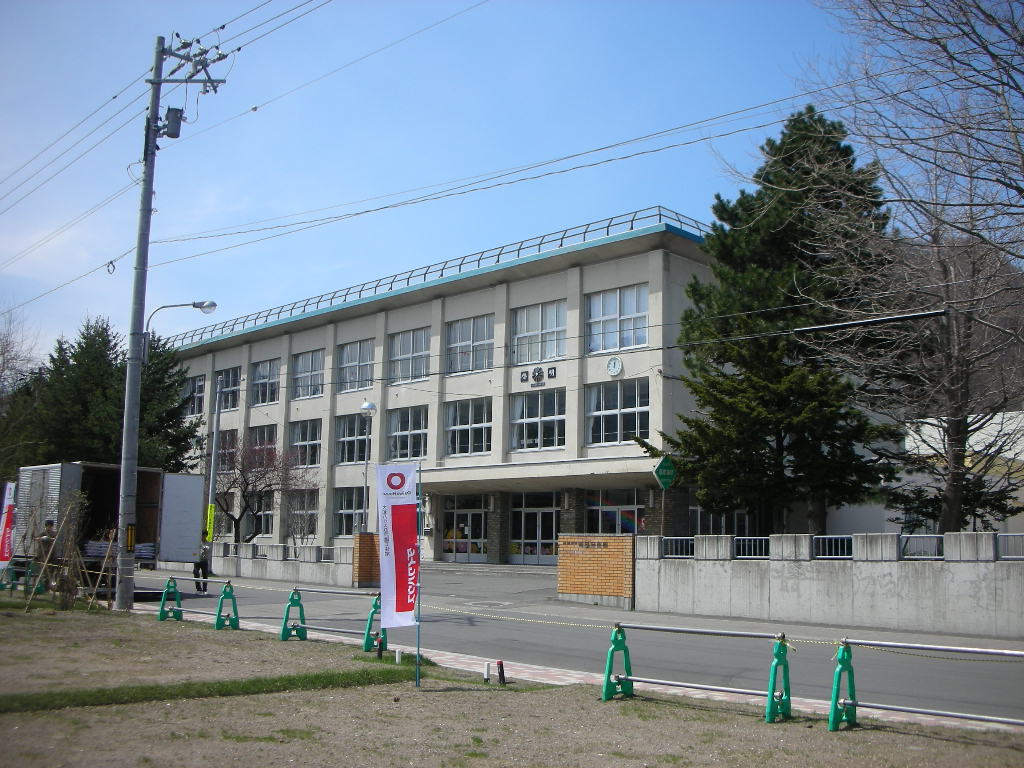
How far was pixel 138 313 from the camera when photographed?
62.7 ft

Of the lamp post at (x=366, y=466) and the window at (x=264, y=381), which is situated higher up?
the window at (x=264, y=381)

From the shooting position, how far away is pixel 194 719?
803cm

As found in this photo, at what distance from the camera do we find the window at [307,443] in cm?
5047

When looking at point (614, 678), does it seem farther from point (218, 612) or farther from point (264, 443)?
point (264, 443)

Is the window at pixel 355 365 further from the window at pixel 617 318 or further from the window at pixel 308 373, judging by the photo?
the window at pixel 617 318

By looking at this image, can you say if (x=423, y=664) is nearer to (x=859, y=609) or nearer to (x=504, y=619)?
(x=504, y=619)

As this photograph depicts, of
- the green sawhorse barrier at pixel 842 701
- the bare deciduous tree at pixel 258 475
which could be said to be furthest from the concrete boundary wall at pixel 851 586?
the bare deciduous tree at pixel 258 475

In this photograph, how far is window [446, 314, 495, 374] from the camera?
4206cm

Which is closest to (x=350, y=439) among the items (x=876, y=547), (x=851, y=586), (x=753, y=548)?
(x=753, y=548)

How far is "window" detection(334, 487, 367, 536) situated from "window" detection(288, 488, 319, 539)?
4.92 ft

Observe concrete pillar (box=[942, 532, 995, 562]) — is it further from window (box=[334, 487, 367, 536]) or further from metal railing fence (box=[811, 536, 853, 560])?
window (box=[334, 487, 367, 536])

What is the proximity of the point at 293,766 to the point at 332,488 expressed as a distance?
43.4 m

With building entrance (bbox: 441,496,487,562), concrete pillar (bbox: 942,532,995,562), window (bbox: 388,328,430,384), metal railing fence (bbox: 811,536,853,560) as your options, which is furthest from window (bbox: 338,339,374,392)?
concrete pillar (bbox: 942,532,995,562)

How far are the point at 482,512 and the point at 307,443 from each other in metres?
12.7
